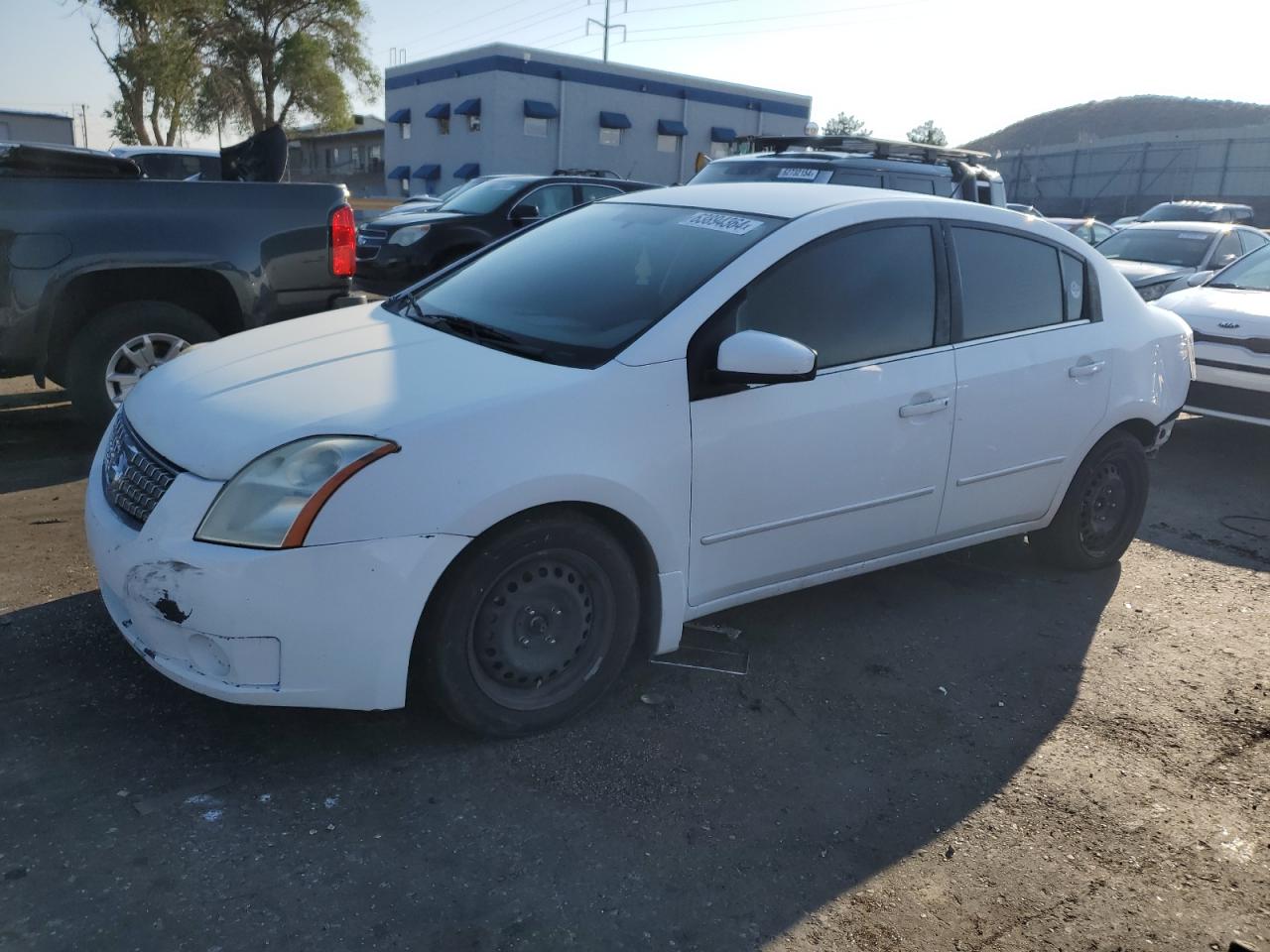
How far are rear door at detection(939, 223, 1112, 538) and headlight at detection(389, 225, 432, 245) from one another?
28.5ft

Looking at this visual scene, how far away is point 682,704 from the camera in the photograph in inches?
141

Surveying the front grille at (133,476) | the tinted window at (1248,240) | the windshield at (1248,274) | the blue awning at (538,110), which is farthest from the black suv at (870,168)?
the blue awning at (538,110)

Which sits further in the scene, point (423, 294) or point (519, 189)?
point (519, 189)

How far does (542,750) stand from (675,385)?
122cm

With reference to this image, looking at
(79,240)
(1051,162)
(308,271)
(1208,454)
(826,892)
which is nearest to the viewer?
(826,892)

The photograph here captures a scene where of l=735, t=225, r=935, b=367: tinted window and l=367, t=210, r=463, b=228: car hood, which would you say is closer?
l=735, t=225, r=935, b=367: tinted window

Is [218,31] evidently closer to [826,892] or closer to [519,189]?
[519,189]

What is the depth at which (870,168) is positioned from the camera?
369 inches

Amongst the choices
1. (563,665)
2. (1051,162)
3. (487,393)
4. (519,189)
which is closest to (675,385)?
(487,393)

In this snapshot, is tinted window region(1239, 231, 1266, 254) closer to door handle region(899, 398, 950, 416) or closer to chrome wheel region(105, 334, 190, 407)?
door handle region(899, 398, 950, 416)

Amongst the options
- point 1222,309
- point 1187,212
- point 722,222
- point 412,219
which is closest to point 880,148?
point 1222,309

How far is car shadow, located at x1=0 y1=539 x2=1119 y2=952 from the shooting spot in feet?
8.09

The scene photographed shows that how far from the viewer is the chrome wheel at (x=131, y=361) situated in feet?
19.3

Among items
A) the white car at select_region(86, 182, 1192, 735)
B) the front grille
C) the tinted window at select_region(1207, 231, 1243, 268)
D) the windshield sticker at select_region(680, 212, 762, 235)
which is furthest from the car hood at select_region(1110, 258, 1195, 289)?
the front grille
